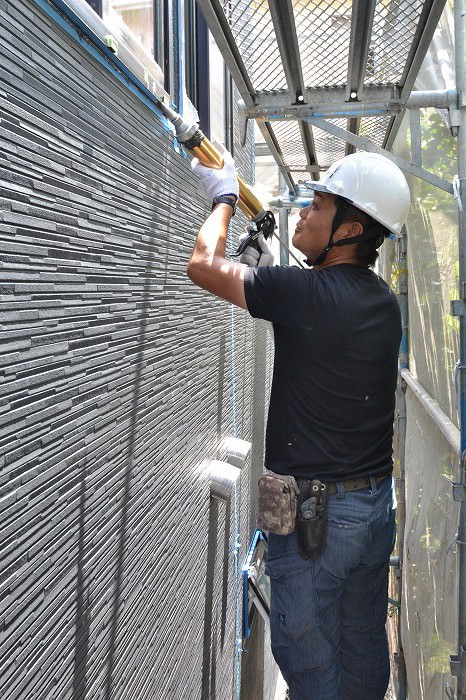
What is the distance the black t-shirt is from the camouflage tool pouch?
0.08 meters

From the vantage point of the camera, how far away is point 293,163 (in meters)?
5.42

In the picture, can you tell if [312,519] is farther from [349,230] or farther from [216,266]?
Result: [349,230]

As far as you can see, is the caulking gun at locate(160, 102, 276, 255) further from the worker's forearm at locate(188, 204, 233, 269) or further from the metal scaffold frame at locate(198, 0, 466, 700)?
the metal scaffold frame at locate(198, 0, 466, 700)

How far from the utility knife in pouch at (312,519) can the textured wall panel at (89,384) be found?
1.59 feet

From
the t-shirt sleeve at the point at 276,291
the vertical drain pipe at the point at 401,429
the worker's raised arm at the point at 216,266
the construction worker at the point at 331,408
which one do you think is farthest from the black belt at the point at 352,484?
the vertical drain pipe at the point at 401,429

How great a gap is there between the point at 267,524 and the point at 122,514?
2.53 feet

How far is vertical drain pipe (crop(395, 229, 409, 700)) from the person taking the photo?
5410 mm

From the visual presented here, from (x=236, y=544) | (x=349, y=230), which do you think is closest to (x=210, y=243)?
(x=349, y=230)

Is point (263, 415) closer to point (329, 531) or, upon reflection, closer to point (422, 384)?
point (422, 384)

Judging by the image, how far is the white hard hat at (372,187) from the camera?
2172 mm

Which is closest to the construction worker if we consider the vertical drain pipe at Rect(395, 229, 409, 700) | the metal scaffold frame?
the metal scaffold frame

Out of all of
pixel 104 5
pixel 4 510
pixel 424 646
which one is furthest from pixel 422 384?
→ pixel 4 510

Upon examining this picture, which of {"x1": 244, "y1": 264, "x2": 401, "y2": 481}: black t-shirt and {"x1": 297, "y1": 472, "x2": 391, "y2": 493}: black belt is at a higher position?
{"x1": 244, "y1": 264, "x2": 401, "y2": 481}: black t-shirt

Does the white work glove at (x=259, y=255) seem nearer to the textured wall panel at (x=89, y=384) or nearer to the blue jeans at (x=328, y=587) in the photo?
the textured wall panel at (x=89, y=384)
